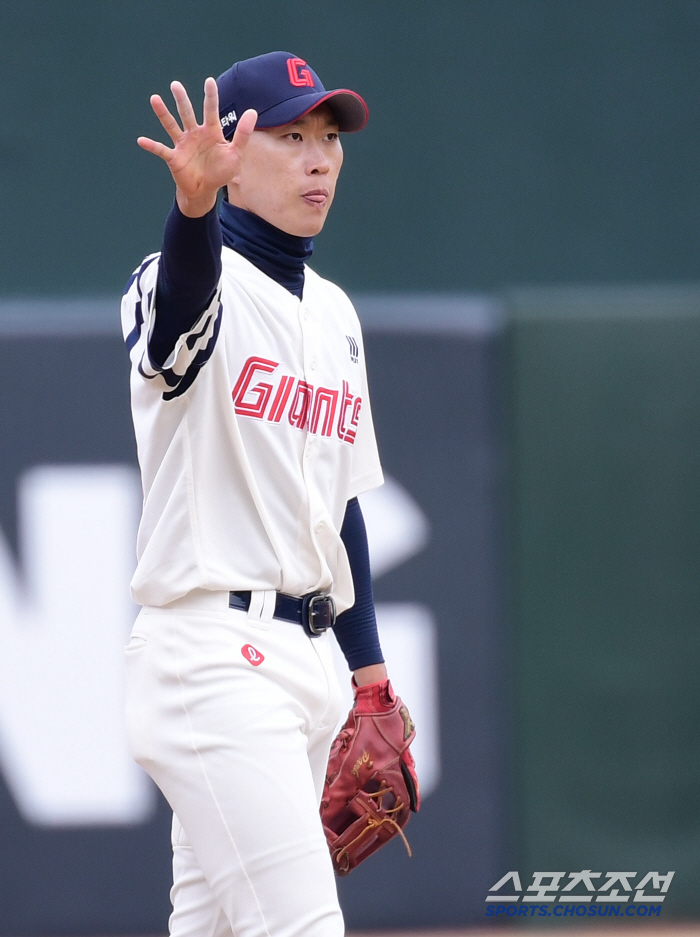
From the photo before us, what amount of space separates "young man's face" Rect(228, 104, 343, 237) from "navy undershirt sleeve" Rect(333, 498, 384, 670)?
478 millimetres

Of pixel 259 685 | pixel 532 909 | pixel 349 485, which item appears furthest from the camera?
pixel 532 909

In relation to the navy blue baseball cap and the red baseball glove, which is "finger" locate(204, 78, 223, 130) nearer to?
the navy blue baseball cap

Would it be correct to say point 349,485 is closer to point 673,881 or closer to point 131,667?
point 131,667

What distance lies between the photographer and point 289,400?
5.99 feet

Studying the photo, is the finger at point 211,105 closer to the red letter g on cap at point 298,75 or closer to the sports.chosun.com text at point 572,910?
the red letter g on cap at point 298,75

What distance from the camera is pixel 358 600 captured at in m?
2.10

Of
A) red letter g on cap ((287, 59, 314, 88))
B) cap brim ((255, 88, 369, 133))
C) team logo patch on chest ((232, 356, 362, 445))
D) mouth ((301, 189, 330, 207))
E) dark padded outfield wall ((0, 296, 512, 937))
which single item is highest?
red letter g on cap ((287, 59, 314, 88))

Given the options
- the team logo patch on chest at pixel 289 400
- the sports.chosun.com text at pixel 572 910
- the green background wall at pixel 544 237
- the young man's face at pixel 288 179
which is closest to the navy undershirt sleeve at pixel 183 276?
the team logo patch on chest at pixel 289 400

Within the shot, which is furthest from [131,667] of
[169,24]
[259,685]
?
Answer: [169,24]

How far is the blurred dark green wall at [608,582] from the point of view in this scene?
329 centimetres

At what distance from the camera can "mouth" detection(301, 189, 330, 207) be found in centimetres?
189

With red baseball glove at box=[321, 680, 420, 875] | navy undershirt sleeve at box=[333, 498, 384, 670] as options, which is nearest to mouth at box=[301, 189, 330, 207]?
navy undershirt sleeve at box=[333, 498, 384, 670]

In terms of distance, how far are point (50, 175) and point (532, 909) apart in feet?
7.51

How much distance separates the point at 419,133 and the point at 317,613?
80.8 inches
